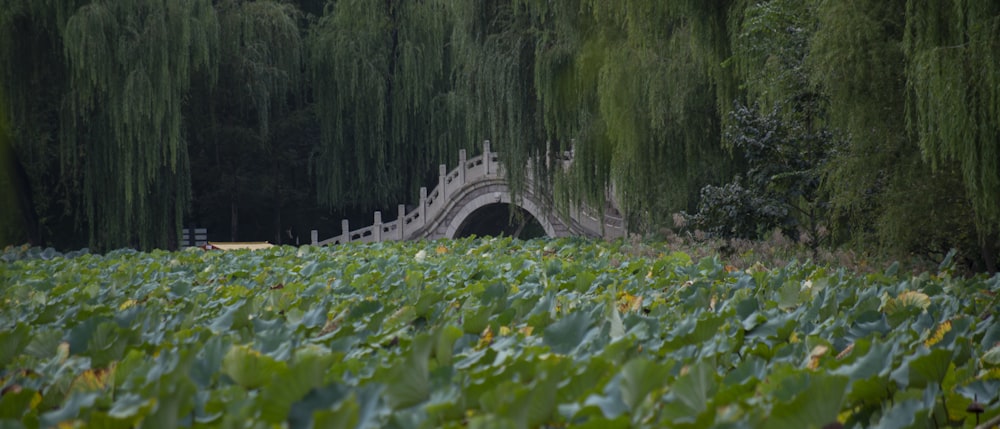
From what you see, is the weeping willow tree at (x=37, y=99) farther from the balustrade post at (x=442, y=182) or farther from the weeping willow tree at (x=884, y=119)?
the weeping willow tree at (x=884, y=119)

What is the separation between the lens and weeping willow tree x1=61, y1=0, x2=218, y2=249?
14891mm

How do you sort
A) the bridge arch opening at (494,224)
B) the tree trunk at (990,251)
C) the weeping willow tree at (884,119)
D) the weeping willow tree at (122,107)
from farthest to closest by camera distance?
the bridge arch opening at (494,224), the weeping willow tree at (122,107), the tree trunk at (990,251), the weeping willow tree at (884,119)

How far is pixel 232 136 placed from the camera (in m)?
25.6

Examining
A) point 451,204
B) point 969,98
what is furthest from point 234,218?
point 969,98

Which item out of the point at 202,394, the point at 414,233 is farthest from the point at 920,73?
the point at 414,233

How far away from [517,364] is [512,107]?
13200mm

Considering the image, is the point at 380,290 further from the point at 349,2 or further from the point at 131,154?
the point at 349,2

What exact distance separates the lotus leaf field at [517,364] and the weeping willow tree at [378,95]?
20.9 meters

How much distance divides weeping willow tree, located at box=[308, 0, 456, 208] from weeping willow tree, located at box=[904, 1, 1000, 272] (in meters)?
19.6

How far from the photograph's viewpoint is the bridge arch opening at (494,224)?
24.6 meters

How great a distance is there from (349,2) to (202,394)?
24.0 metres

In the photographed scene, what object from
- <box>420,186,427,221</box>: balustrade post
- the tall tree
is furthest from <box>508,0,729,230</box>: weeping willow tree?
<box>420,186,427,221</box>: balustrade post

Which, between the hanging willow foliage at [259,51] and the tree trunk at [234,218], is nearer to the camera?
the hanging willow foliage at [259,51]

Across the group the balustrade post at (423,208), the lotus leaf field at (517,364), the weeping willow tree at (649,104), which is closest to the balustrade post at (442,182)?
the balustrade post at (423,208)
